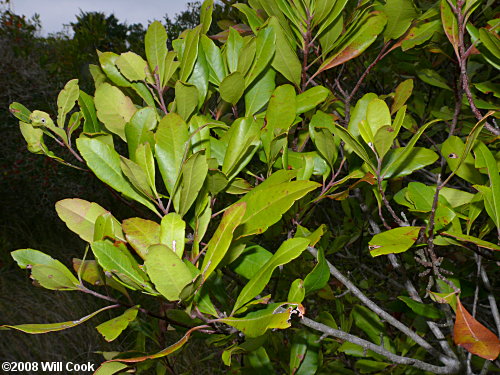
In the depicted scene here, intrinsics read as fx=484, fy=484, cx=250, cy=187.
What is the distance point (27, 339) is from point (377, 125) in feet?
11.5

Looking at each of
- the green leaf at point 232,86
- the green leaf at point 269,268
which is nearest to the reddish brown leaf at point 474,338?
the green leaf at point 269,268

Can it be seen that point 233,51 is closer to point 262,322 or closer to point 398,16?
point 398,16

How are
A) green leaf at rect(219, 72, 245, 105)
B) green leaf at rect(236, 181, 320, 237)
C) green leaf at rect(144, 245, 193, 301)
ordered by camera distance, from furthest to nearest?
green leaf at rect(219, 72, 245, 105) < green leaf at rect(236, 181, 320, 237) < green leaf at rect(144, 245, 193, 301)

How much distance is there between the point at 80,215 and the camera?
656 mm

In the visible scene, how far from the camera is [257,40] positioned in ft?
2.50

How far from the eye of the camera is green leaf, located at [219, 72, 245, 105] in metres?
0.69

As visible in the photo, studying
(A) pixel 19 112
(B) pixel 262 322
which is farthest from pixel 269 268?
(A) pixel 19 112

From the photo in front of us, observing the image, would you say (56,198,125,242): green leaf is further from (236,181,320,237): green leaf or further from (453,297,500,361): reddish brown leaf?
(453,297,500,361): reddish brown leaf

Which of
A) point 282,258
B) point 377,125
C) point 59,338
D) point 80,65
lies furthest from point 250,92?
point 80,65

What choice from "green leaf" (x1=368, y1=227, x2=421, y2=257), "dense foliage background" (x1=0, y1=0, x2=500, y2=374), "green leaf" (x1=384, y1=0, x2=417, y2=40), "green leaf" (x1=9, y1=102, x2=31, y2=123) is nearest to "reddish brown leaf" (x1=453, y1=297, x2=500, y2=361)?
"dense foliage background" (x1=0, y1=0, x2=500, y2=374)

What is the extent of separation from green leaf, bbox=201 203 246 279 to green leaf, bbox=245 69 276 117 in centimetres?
29

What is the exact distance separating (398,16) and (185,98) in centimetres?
48

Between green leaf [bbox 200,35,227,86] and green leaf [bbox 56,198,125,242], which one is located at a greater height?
green leaf [bbox 200,35,227,86]

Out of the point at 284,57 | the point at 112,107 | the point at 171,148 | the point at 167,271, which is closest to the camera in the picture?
the point at 167,271
